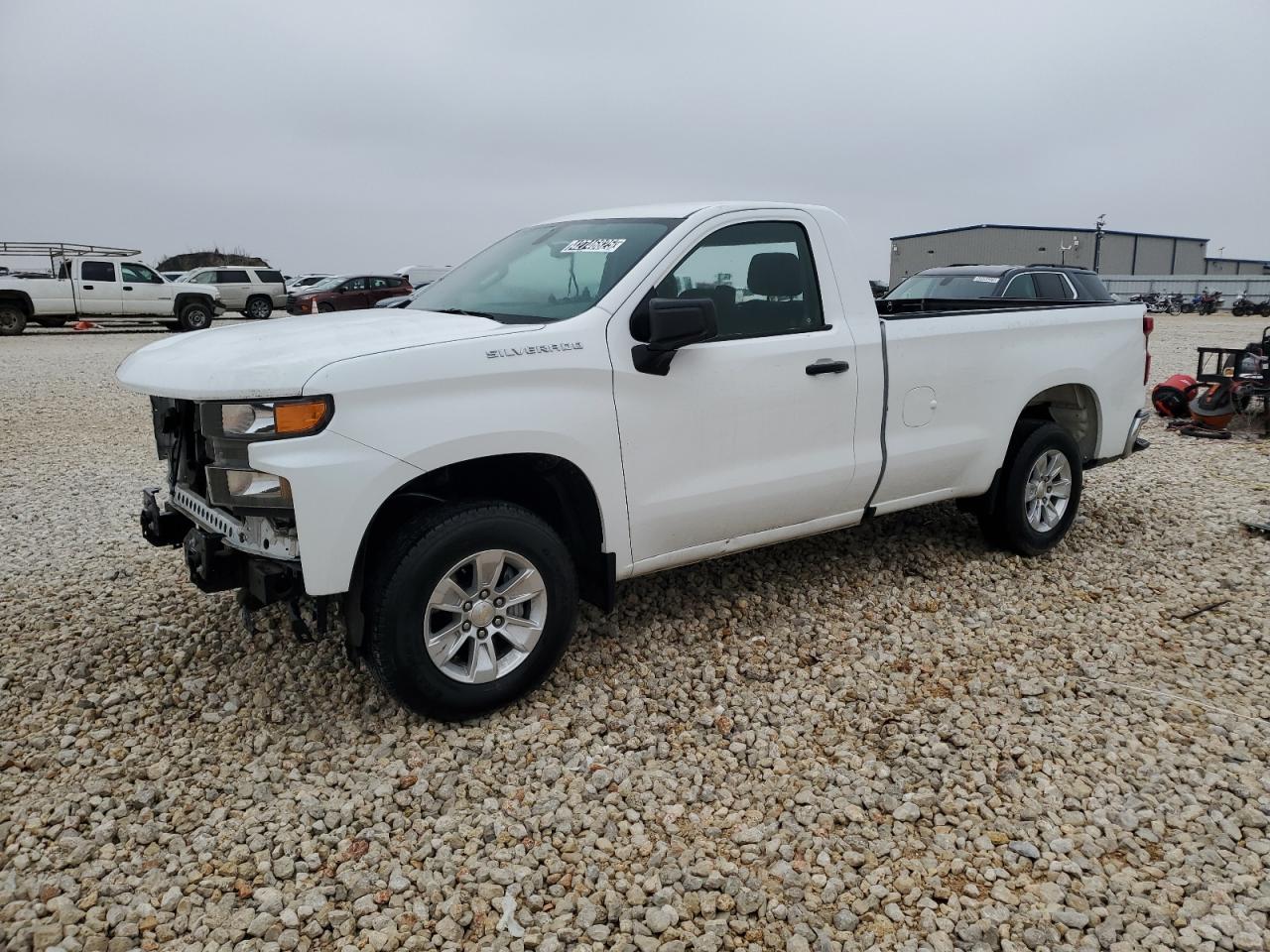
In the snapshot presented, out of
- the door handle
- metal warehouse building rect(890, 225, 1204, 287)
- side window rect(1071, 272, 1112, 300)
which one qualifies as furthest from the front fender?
metal warehouse building rect(890, 225, 1204, 287)

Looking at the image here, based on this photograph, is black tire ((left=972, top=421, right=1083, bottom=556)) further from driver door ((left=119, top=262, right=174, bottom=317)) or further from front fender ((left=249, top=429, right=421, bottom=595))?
driver door ((left=119, top=262, right=174, bottom=317))

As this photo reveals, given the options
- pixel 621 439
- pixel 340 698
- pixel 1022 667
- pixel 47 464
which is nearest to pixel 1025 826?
pixel 1022 667

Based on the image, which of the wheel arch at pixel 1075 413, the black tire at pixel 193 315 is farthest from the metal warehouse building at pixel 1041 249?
the wheel arch at pixel 1075 413

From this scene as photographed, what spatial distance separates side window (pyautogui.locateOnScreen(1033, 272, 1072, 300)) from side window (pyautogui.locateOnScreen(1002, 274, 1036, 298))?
99 mm

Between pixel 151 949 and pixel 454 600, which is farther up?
pixel 454 600

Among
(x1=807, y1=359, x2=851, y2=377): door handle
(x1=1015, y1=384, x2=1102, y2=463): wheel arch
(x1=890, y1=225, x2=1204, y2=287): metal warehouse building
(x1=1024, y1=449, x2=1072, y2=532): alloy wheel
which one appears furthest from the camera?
(x1=890, y1=225, x2=1204, y2=287): metal warehouse building

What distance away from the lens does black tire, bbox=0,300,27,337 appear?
798 inches

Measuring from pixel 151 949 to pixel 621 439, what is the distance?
220 cm

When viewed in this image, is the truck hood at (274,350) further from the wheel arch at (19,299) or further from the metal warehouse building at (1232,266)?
the metal warehouse building at (1232,266)

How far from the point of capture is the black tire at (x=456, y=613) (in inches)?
124

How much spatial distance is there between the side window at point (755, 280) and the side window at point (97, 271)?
72.0 feet

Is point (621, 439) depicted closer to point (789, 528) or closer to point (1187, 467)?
point (789, 528)

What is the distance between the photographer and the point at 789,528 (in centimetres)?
422

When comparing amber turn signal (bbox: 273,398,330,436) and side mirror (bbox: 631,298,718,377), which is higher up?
side mirror (bbox: 631,298,718,377)
